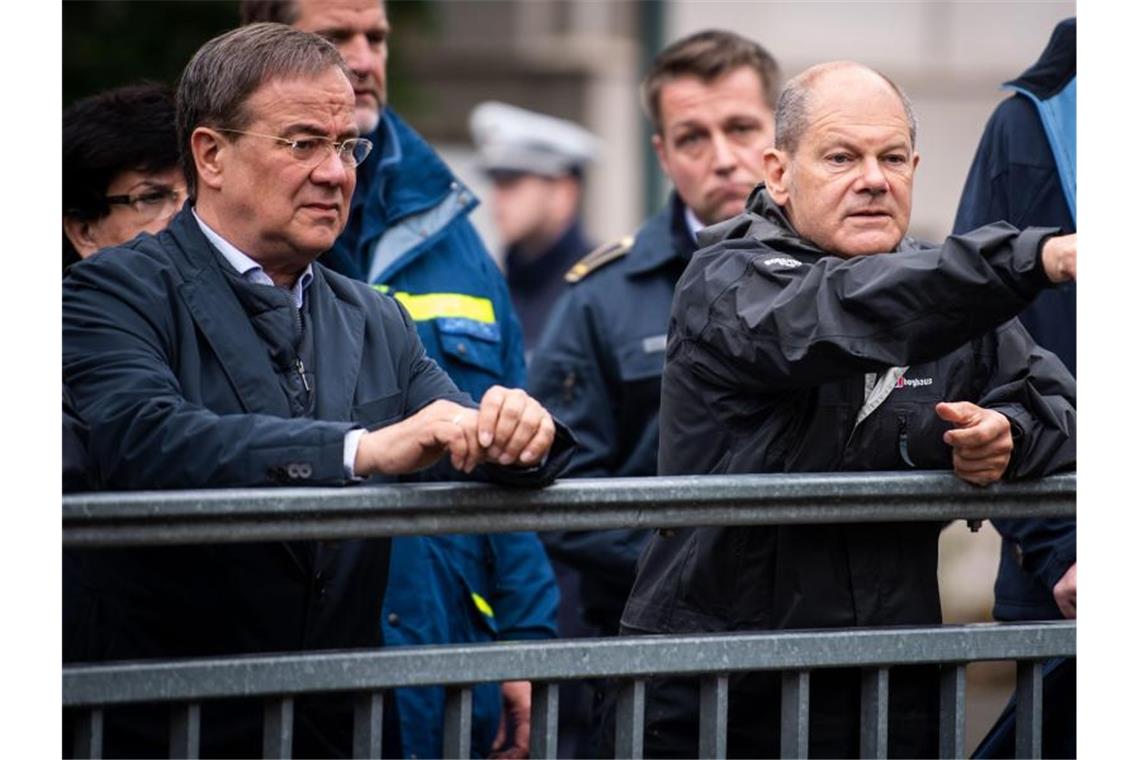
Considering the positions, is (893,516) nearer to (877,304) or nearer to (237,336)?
(877,304)

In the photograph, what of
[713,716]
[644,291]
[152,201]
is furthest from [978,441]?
[644,291]

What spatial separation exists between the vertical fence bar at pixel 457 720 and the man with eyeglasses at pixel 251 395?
30cm

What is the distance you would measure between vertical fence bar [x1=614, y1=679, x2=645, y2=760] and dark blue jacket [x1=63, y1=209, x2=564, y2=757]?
0.35m

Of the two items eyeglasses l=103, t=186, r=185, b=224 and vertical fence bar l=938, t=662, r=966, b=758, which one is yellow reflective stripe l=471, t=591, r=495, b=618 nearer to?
eyeglasses l=103, t=186, r=185, b=224

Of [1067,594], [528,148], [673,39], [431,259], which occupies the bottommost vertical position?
[1067,594]

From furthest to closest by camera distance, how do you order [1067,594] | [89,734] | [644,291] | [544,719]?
[644,291] < [1067,594] < [544,719] < [89,734]

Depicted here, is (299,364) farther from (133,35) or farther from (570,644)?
(133,35)

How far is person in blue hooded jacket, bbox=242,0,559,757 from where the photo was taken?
432cm

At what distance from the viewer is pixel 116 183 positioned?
4055 millimetres

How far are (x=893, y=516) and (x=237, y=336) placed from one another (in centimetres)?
104

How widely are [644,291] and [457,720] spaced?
2214 millimetres

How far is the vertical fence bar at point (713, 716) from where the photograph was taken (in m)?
3.07

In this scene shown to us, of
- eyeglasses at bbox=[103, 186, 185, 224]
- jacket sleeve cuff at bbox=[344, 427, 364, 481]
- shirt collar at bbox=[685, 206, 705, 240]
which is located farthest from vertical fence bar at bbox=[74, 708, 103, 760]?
shirt collar at bbox=[685, 206, 705, 240]

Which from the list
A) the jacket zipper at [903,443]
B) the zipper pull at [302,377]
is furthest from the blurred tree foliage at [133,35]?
the jacket zipper at [903,443]
